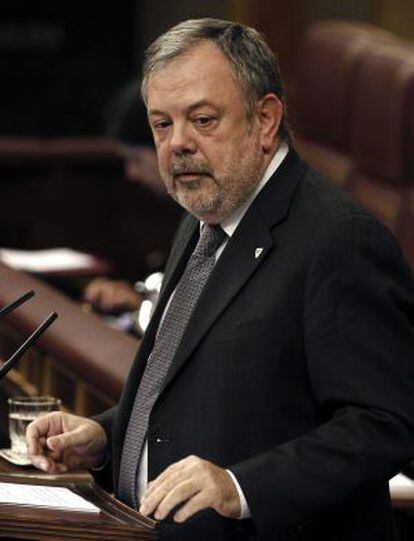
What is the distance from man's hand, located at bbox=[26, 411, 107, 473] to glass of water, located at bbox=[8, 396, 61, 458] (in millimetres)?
197

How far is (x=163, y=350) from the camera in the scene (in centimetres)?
202

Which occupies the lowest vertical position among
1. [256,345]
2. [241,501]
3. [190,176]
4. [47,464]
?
[47,464]

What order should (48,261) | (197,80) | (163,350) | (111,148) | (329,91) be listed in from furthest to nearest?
1. (111,148)
2. (329,91)
3. (48,261)
4. (163,350)
5. (197,80)

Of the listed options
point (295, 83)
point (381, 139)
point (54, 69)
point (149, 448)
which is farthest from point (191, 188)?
point (54, 69)

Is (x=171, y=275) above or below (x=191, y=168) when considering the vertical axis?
below

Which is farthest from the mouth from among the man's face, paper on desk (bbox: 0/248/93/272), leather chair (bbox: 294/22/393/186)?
leather chair (bbox: 294/22/393/186)

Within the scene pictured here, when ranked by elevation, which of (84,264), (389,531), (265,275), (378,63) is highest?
(265,275)

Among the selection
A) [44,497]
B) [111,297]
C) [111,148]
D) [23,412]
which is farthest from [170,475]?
[111,148]

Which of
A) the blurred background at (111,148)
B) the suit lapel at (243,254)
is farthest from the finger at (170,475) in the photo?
the blurred background at (111,148)

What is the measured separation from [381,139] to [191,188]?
3.43 metres

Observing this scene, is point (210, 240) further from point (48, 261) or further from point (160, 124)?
point (48, 261)

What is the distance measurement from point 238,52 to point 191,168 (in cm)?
15

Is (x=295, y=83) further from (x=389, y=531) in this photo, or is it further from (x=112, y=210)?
(x=389, y=531)

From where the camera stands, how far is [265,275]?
6.23ft
